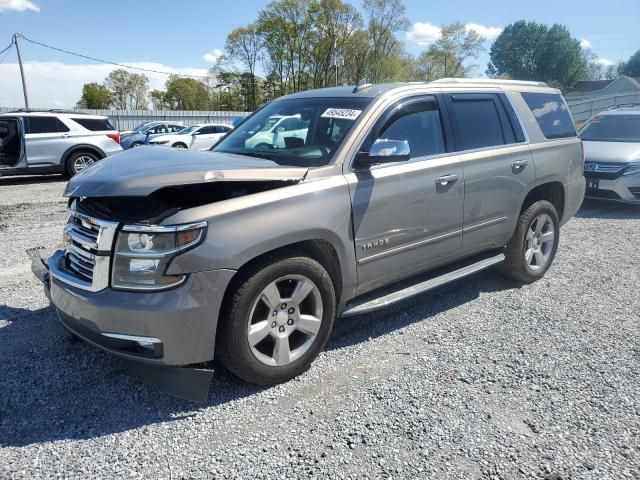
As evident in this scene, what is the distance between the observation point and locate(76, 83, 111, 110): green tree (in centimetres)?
6800

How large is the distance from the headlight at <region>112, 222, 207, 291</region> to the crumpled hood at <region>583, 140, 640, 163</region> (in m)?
8.24

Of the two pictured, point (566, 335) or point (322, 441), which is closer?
point (322, 441)

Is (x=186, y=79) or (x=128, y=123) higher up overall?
(x=186, y=79)

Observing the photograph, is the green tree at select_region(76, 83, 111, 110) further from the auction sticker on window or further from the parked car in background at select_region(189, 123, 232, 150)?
the auction sticker on window

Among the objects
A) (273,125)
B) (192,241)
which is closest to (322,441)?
(192,241)

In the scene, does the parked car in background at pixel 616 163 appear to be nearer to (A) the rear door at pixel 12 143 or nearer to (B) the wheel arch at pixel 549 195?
(B) the wheel arch at pixel 549 195

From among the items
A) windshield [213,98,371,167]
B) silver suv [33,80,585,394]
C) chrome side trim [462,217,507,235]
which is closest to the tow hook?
silver suv [33,80,585,394]

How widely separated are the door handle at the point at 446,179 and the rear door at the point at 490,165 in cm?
16

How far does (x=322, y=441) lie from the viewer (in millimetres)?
2584

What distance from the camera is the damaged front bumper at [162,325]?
2572mm

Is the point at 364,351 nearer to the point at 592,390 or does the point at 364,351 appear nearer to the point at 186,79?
the point at 592,390

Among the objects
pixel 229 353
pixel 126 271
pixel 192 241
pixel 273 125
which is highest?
pixel 273 125

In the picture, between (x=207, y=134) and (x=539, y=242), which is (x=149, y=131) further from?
(x=539, y=242)

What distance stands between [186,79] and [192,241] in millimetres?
70949
